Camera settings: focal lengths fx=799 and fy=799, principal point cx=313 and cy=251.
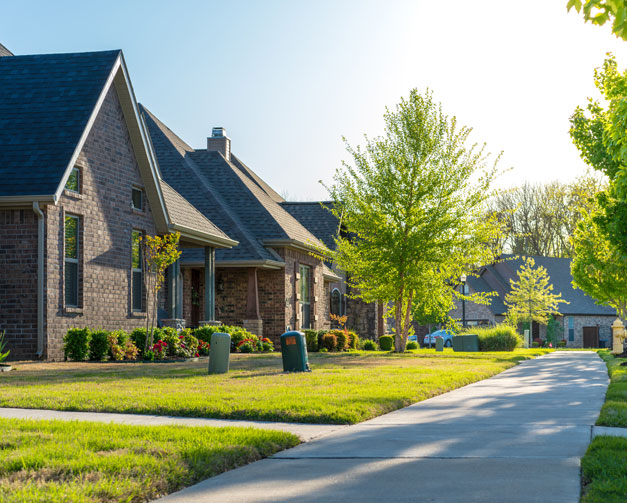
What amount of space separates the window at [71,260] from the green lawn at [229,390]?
8.09 ft

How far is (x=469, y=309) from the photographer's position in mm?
67812

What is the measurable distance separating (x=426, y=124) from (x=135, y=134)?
10946mm

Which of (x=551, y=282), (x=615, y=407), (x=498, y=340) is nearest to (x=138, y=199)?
(x=615, y=407)

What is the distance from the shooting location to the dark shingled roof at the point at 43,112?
1836cm

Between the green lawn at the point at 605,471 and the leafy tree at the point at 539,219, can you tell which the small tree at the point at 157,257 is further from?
the leafy tree at the point at 539,219

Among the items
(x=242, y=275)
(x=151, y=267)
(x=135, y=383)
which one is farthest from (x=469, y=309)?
(x=135, y=383)

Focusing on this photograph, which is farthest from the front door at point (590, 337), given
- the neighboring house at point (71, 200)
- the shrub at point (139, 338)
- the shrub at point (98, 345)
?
the shrub at point (98, 345)

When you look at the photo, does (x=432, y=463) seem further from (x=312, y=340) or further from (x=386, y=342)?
(x=386, y=342)

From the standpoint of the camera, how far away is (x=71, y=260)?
19.7 metres

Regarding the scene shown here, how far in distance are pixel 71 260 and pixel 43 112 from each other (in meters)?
3.78

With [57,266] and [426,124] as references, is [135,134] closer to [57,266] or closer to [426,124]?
[57,266]

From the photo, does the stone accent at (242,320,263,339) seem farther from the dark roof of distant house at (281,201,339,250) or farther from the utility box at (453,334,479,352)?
the utility box at (453,334,479,352)

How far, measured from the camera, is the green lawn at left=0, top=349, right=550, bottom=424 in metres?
9.77

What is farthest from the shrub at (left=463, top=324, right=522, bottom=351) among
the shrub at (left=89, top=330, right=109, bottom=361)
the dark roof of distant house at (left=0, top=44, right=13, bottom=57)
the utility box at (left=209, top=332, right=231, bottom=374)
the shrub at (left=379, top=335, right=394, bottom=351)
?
the utility box at (left=209, top=332, right=231, bottom=374)
